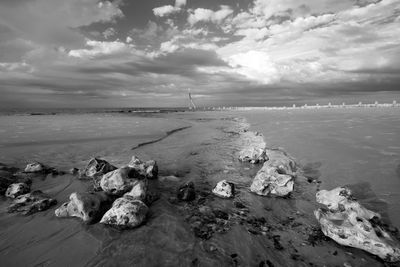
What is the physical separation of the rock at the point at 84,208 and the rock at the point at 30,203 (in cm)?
74

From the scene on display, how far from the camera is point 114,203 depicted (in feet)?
20.0

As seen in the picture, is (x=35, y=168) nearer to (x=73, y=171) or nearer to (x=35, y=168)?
(x=35, y=168)

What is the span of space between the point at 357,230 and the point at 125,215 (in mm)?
5547

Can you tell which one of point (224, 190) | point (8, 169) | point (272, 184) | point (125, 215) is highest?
point (8, 169)

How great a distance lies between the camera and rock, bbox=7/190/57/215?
643cm

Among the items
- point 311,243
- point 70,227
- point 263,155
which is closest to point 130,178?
point 70,227

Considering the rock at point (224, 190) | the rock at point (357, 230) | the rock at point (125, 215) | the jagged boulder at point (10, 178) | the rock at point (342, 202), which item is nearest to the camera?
the rock at point (357, 230)

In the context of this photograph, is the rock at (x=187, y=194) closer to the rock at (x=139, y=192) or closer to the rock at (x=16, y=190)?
the rock at (x=139, y=192)

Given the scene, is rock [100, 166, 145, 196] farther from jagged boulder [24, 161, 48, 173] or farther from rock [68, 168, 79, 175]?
jagged boulder [24, 161, 48, 173]

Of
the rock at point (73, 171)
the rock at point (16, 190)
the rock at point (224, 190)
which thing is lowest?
the rock at point (224, 190)

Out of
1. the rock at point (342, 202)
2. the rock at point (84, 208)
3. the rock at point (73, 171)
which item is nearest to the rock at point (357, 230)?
the rock at point (342, 202)

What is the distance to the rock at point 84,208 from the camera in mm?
5930

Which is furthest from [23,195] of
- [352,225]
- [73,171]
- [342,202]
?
[342,202]

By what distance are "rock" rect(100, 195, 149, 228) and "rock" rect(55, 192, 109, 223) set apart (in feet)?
1.49
